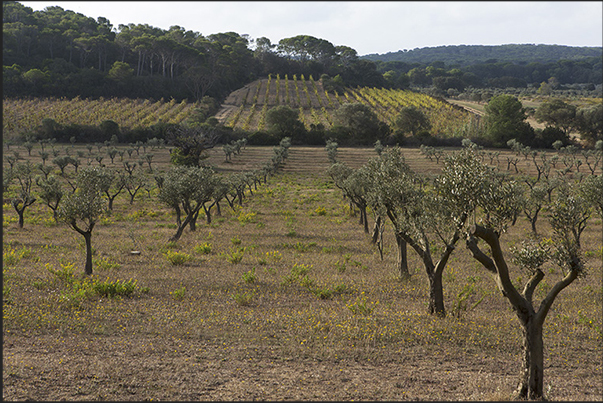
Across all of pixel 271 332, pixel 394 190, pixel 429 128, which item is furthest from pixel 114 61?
pixel 271 332

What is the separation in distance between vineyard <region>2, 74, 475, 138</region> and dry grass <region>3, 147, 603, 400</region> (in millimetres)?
80087

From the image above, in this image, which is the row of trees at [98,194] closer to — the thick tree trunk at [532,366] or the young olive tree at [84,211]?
the young olive tree at [84,211]

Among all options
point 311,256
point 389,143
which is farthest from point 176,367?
point 389,143

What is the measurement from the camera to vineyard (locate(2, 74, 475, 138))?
99.2 m

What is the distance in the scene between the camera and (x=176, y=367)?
11.8 meters

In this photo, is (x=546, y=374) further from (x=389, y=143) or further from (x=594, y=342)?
(x=389, y=143)

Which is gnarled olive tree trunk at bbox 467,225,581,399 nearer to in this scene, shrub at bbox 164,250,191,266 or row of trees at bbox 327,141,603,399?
row of trees at bbox 327,141,603,399

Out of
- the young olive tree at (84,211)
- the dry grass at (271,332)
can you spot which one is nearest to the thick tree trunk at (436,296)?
the dry grass at (271,332)

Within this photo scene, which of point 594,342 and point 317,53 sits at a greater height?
point 317,53

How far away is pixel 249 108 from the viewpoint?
426 ft

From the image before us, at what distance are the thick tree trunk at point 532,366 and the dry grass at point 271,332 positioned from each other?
0.36 meters

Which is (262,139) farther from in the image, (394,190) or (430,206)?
(430,206)

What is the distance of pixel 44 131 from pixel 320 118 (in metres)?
70.5

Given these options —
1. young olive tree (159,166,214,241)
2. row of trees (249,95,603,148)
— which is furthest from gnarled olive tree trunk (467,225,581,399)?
row of trees (249,95,603,148)
